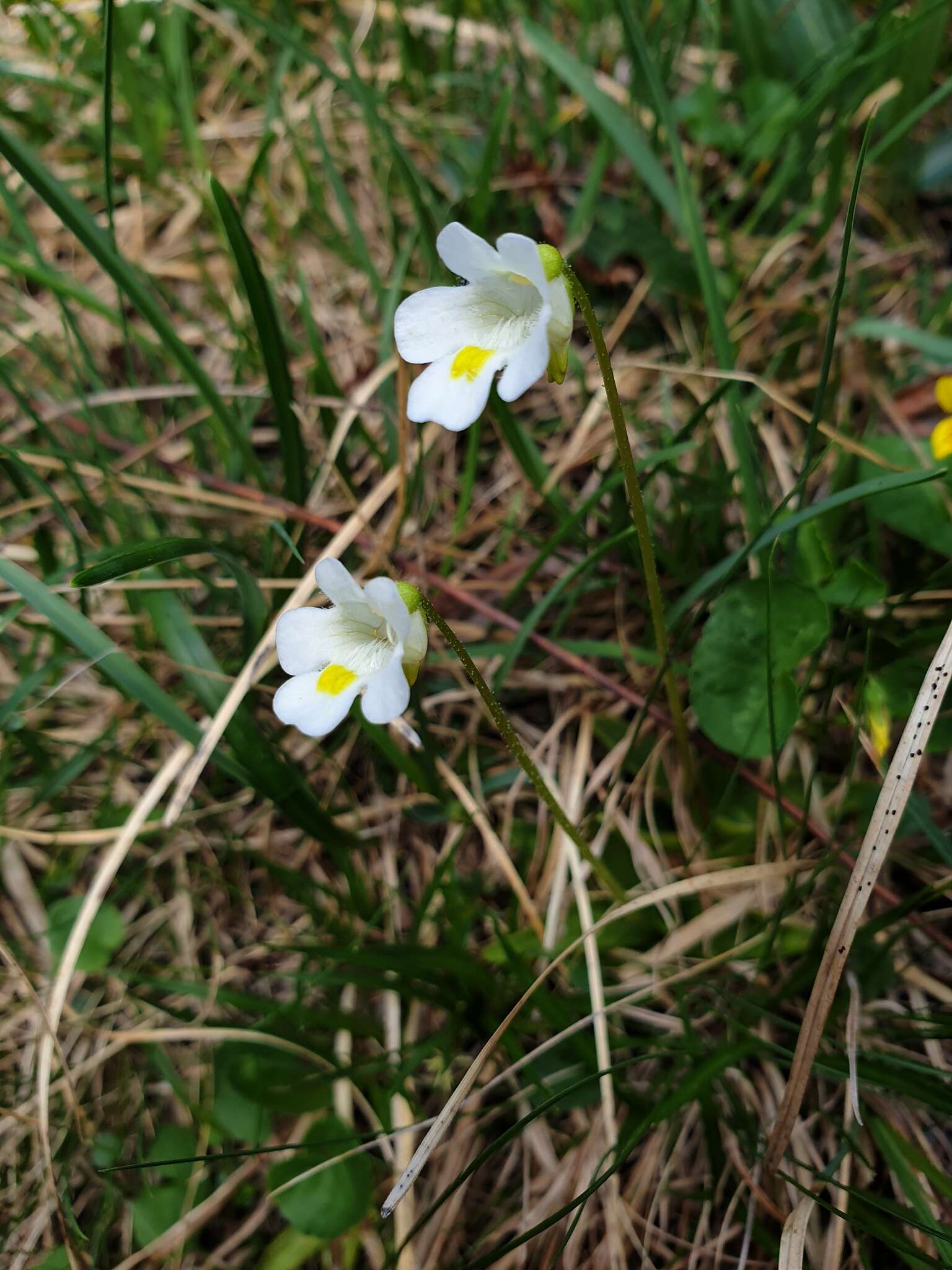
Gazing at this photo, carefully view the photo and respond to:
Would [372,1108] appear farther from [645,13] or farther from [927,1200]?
[645,13]

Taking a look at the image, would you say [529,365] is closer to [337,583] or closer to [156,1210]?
[337,583]

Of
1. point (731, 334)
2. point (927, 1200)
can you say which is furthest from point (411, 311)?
point (927, 1200)

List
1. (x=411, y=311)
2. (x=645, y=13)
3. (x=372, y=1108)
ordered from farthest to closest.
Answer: (x=645, y=13) → (x=372, y=1108) → (x=411, y=311)

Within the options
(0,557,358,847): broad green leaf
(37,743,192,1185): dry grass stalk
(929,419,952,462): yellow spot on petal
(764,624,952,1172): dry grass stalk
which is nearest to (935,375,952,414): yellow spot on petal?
(929,419,952,462): yellow spot on petal

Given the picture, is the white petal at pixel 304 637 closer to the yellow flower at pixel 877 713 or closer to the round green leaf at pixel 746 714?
the round green leaf at pixel 746 714

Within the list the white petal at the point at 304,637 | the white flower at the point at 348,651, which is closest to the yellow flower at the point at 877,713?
the white flower at the point at 348,651

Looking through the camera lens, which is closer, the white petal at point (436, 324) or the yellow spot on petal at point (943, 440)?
the white petal at point (436, 324)
